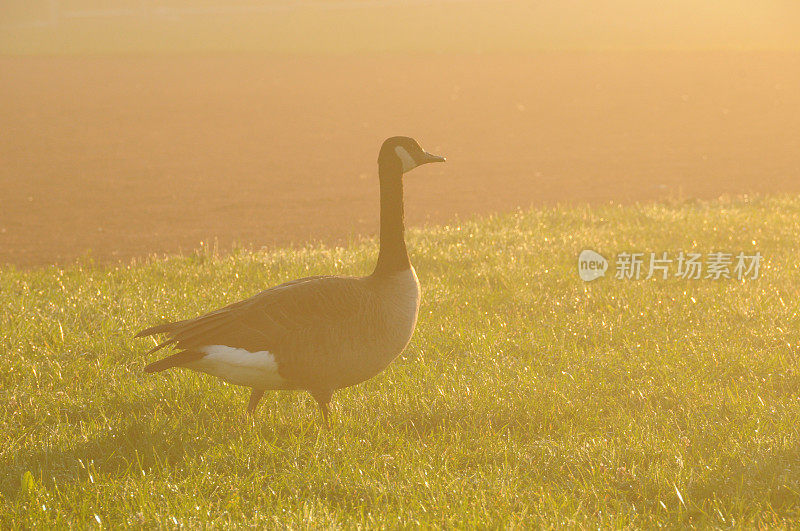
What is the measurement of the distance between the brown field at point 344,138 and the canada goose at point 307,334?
7164mm

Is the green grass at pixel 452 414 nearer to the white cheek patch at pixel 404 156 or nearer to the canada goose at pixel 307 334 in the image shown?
the canada goose at pixel 307 334

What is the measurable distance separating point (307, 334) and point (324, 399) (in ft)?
1.76

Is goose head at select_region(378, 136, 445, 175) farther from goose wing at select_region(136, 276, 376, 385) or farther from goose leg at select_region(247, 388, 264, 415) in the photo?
goose leg at select_region(247, 388, 264, 415)

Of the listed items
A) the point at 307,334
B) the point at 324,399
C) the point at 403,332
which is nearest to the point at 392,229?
the point at 403,332

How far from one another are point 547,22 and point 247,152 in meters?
33.5

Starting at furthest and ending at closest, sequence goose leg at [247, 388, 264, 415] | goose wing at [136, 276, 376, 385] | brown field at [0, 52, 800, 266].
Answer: brown field at [0, 52, 800, 266]
goose leg at [247, 388, 264, 415]
goose wing at [136, 276, 376, 385]

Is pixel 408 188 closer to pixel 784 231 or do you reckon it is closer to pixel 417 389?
pixel 784 231

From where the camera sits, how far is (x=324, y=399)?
6156 mm

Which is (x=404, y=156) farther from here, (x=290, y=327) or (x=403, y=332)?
(x=290, y=327)

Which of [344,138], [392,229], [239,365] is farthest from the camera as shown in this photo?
[344,138]

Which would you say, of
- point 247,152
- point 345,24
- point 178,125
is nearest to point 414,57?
point 345,24

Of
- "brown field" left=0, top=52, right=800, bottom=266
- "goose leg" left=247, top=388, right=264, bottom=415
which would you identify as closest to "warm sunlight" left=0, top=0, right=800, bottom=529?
"goose leg" left=247, top=388, right=264, bottom=415

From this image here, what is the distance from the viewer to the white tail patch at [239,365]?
5.73m

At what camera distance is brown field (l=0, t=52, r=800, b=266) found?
16547 millimetres
